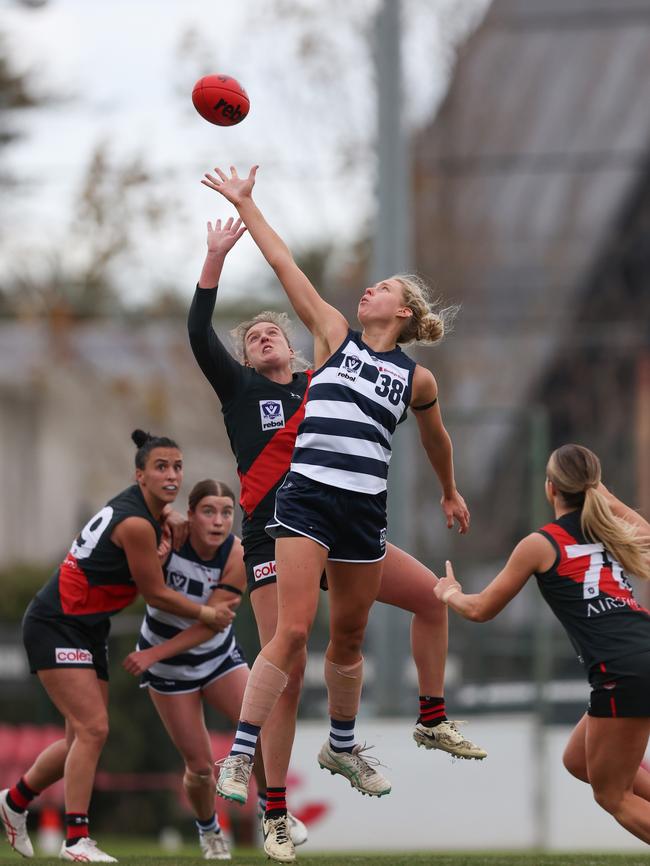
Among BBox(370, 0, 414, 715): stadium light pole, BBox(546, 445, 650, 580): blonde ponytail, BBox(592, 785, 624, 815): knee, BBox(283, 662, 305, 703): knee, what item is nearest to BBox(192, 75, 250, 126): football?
BBox(546, 445, 650, 580): blonde ponytail

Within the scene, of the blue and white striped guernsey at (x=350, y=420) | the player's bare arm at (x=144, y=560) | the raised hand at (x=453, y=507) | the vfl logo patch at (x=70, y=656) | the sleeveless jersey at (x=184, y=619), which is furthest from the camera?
the sleeveless jersey at (x=184, y=619)

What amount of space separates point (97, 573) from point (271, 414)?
1244mm

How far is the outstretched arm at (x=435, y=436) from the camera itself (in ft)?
20.4

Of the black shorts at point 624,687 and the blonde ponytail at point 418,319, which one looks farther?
the blonde ponytail at point 418,319

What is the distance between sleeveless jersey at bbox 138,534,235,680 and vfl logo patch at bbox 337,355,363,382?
1.78 metres

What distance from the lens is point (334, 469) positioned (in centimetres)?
586

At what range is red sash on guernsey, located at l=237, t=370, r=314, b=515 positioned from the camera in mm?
6504

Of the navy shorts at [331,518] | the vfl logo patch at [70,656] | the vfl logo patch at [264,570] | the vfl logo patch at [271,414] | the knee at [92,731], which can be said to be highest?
the vfl logo patch at [271,414]

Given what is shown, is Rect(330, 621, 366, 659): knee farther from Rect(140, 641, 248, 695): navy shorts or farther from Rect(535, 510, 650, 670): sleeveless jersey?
Rect(140, 641, 248, 695): navy shorts

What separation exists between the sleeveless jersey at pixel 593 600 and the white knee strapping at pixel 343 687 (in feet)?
3.24

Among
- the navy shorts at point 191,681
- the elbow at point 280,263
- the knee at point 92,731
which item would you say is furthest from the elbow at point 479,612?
the knee at point 92,731

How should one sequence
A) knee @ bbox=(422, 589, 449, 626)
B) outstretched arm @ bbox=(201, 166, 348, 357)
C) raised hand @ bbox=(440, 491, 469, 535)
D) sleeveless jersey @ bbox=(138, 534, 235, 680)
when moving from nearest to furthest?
outstretched arm @ bbox=(201, 166, 348, 357)
knee @ bbox=(422, 589, 449, 626)
raised hand @ bbox=(440, 491, 469, 535)
sleeveless jersey @ bbox=(138, 534, 235, 680)

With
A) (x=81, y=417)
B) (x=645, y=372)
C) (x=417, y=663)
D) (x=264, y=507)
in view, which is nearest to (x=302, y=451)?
(x=264, y=507)

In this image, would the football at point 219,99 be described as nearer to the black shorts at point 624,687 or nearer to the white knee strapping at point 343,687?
the white knee strapping at point 343,687
